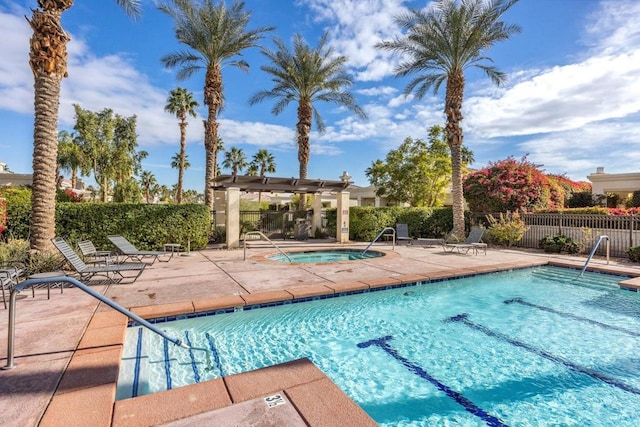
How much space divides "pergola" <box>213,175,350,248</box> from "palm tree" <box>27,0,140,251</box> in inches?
259

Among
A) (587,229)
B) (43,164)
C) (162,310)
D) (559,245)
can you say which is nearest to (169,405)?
(162,310)

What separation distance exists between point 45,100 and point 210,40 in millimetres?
10182

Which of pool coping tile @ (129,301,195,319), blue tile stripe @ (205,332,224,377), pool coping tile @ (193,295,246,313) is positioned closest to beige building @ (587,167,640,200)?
pool coping tile @ (193,295,246,313)

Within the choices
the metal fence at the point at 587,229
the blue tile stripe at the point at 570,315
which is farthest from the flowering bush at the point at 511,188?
the blue tile stripe at the point at 570,315

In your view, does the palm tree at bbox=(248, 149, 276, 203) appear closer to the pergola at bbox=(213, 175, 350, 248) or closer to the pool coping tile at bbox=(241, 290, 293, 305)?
the pergola at bbox=(213, 175, 350, 248)

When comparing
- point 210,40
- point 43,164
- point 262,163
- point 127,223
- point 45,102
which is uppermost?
point 210,40

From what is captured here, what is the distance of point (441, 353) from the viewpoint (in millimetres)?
4598

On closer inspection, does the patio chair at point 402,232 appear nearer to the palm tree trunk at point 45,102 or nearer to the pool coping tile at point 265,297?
the pool coping tile at point 265,297

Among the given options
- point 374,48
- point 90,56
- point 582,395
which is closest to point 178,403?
point 582,395

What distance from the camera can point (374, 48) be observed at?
1662cm

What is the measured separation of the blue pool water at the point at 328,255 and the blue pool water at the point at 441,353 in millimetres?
5548

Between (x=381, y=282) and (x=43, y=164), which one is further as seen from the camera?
(x=43, y=164)

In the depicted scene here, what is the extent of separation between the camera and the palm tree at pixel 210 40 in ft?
52.1

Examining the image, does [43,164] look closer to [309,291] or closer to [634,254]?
[309,291]
